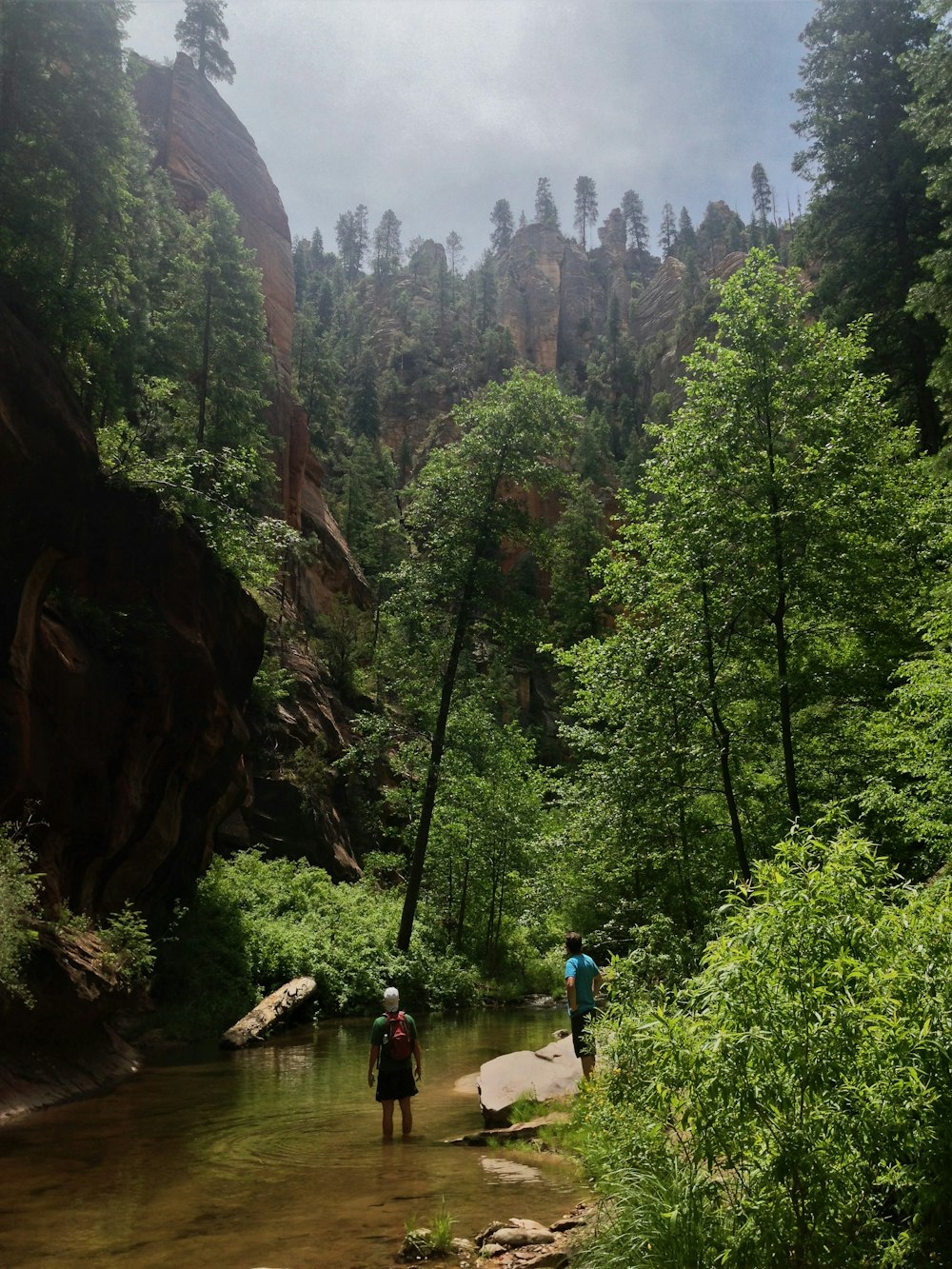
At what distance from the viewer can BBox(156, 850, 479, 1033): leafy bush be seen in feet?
63.5

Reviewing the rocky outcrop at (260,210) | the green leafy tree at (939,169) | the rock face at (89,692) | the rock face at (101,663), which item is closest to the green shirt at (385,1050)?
the rock face at (89,692)

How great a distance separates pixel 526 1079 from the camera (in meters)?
10.9

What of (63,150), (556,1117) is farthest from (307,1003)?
(63,150)

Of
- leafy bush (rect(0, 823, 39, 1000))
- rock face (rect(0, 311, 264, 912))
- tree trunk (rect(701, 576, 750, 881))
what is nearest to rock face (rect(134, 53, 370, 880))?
rock face (rect(0, 311, 264, 912))

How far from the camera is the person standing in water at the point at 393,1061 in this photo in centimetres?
970

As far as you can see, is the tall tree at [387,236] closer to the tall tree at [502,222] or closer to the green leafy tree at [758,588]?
the tall tree at [502,222]

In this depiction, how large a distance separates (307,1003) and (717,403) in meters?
16.7

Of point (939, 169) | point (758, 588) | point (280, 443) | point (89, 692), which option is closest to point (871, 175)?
point (939, 169)

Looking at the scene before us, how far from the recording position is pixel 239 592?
878 inches

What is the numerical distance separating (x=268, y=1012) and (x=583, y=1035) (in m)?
11.1

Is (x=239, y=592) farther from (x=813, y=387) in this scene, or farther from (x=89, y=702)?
(x=813, y=387)

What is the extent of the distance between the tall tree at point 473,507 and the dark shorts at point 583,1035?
1305 cm

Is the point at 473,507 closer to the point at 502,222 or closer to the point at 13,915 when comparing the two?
the point at 13,915

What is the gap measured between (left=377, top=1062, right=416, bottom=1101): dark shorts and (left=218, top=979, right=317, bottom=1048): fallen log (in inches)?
317
